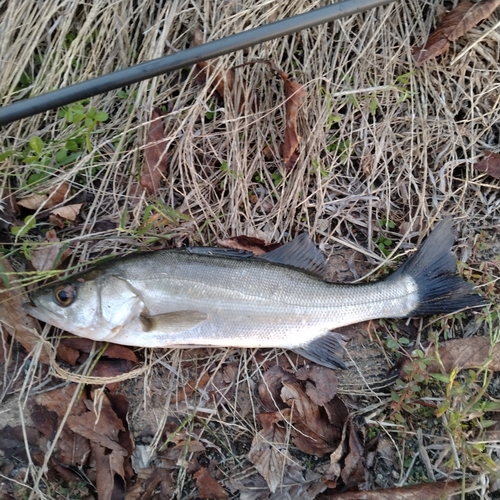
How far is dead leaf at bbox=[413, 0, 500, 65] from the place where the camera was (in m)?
3.54

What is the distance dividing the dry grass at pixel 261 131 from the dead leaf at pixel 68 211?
89 mm

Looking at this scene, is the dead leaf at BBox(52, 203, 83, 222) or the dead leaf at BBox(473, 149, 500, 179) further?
the dead leaf at BBox(473, 149, 500, 179)

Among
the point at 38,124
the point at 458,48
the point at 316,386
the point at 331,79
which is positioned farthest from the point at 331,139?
the point at 38,124

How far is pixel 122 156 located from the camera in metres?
3.53

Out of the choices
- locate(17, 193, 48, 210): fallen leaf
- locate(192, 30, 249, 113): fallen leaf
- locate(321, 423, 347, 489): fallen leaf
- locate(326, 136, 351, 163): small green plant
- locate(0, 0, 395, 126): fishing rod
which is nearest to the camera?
locate(0, 0, 395, 126): fishing rod

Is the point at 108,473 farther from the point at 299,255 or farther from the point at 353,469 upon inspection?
the point at 299,255

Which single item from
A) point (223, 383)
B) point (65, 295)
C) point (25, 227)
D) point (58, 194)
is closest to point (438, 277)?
point (223, 383)

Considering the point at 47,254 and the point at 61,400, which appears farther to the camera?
the point at 47,254

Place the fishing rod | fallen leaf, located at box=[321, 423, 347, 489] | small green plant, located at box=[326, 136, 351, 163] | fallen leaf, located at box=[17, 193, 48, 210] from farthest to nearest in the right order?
small green plant, located at box=[326, 136, 351, 163] < fallen leaf, located at box=[17, 193, 48, 210] < fallen leaf, located at box=[321, 423, 347, 489] < the fishing rod

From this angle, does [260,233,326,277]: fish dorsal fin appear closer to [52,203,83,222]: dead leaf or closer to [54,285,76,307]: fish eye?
[54,285,76,307]: fish eye

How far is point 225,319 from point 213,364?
0.47 m

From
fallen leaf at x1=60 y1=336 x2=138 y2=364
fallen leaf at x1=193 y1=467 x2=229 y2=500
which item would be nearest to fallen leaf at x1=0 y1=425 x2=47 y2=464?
fallen leaf at x1=60 y1=336 x2=138 y2=364

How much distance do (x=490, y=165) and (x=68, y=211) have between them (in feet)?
11.1

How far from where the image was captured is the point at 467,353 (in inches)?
134
